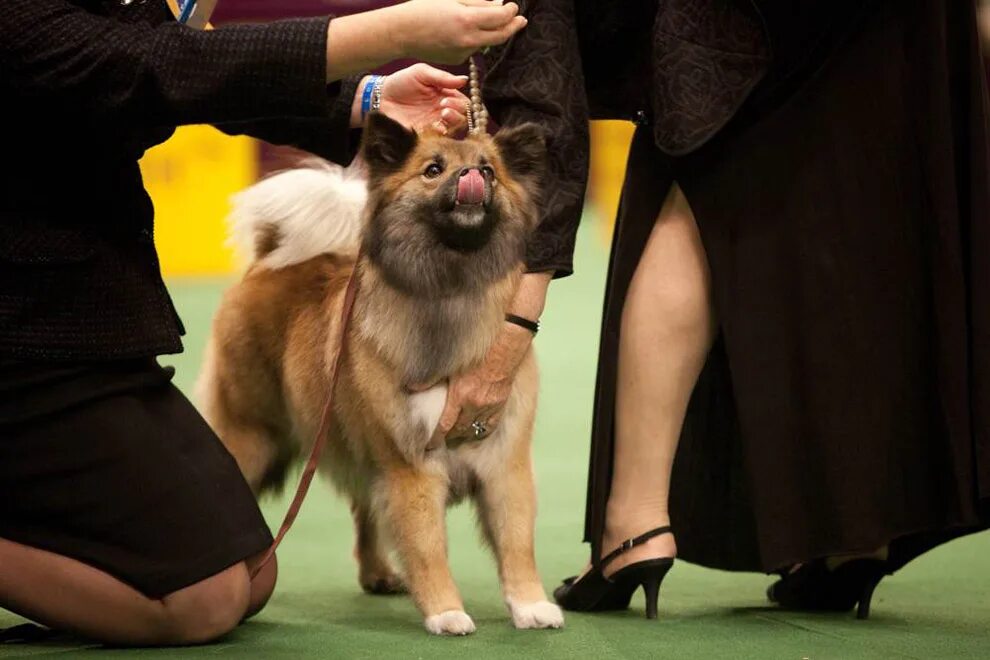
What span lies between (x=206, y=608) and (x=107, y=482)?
247 mm

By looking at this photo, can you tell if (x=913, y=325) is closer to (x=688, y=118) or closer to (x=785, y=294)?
(x=785, y=294)

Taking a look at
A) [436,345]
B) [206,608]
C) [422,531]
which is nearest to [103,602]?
[206,608]

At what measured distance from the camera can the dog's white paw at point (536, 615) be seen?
238cm

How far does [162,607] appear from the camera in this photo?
2.21 metres

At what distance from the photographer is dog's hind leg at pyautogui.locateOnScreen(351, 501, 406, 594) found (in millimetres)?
2814

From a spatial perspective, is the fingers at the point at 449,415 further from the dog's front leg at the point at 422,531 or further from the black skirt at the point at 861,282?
the black skirt at the point at 861,282

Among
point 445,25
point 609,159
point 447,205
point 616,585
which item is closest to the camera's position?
point 445,25

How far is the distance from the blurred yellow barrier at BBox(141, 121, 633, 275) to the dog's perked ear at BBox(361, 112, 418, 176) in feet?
15.4

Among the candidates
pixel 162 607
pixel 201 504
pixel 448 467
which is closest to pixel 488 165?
pixel 448 467

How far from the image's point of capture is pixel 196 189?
24.1 feet

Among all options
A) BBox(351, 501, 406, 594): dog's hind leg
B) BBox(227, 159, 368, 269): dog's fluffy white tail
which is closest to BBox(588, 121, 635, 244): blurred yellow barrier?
BBox(227, 159, 368, 269): dog's fluffy white tail

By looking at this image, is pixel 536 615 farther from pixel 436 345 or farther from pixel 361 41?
pixel 361 41

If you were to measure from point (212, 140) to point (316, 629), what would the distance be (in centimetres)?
534

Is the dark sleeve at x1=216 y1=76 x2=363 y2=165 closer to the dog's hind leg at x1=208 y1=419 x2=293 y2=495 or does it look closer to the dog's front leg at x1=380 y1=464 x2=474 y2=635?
the dog's front leg at x1=380 y1=464 x2=474 y2=635
